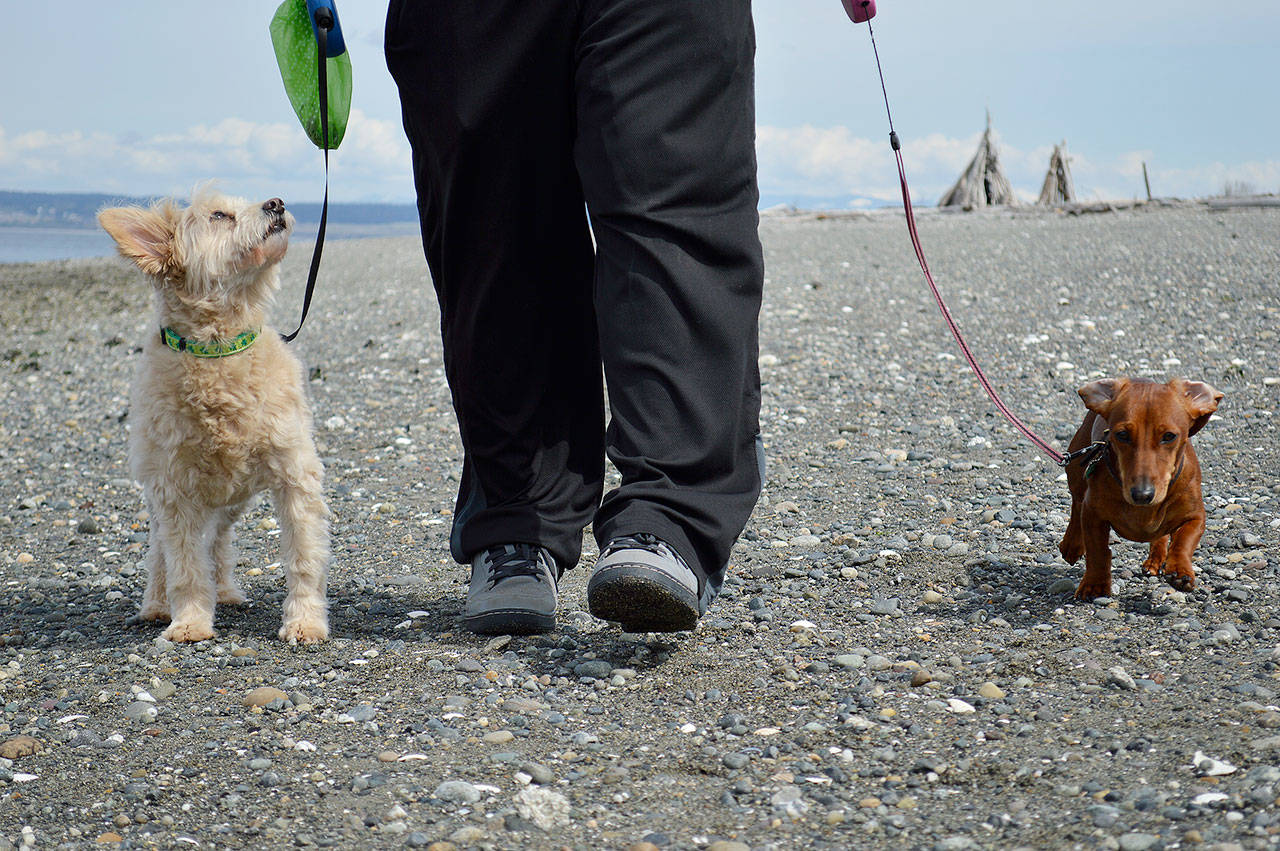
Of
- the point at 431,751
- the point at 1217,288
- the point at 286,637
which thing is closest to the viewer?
the point at 431,751

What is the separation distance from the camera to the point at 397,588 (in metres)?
3.78

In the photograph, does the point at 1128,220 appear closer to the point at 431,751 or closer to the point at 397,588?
the point at 397,588

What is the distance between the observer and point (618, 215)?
2674 millimetres

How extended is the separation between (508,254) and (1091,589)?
182 centimetres

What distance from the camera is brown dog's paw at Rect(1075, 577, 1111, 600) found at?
3137 mm

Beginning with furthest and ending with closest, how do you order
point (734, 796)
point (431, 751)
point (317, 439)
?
point (317, 439)
point (431, 751)
point (734, 796)

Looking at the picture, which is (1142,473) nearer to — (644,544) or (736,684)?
(736,684)

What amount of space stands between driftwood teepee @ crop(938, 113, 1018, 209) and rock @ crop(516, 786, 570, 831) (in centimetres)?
2049

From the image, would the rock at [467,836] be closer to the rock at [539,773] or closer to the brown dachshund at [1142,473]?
the rock at [539,773]

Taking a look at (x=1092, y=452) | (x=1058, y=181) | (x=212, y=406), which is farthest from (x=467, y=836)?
(x=1058, y=181)

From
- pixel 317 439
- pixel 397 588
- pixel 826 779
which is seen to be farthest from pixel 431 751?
pixel 317 439

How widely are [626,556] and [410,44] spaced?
1364 millimetres

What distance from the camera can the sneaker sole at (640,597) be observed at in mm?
2539

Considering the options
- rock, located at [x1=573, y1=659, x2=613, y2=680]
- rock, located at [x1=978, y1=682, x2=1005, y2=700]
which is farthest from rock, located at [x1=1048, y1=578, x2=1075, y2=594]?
rock, located at [x1=573, y1=659, x2=613, y2=680]
